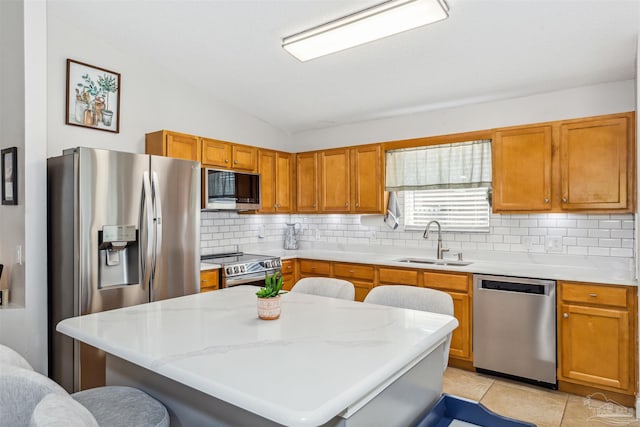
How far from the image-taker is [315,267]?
14.9 ft

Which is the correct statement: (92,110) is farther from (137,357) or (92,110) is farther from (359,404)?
(359,404)

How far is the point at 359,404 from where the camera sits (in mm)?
1181

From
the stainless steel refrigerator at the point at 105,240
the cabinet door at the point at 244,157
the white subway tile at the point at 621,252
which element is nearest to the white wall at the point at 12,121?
the stainless steel refrigerator at the point at 105,240

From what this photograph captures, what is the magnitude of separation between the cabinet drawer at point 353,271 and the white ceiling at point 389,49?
1733 mm

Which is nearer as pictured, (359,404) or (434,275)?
(359,404)

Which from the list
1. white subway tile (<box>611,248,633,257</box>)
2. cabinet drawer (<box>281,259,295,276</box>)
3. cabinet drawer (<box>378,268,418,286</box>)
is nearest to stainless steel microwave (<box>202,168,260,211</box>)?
cabinet drawer (<box>281,259,295,276</box>)

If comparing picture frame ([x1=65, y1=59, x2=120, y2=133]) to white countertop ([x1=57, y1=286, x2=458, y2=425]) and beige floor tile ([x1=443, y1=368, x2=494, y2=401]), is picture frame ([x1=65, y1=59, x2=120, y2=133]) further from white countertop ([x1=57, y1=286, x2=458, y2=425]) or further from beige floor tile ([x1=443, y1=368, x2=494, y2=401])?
beige floor tile ([x1=443, y1=368, x2=494, y2=401])

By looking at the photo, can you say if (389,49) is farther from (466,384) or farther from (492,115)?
(466,384)

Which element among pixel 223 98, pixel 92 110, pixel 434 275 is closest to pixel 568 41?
pixel 434 275

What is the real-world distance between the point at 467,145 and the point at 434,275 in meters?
1.35

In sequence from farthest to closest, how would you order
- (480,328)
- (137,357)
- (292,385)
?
(480,328)
(137,357)
(292,385)

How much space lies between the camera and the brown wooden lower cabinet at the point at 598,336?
285 cm

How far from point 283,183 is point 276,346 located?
12.2 ft

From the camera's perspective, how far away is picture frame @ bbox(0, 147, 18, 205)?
301 centimetres
